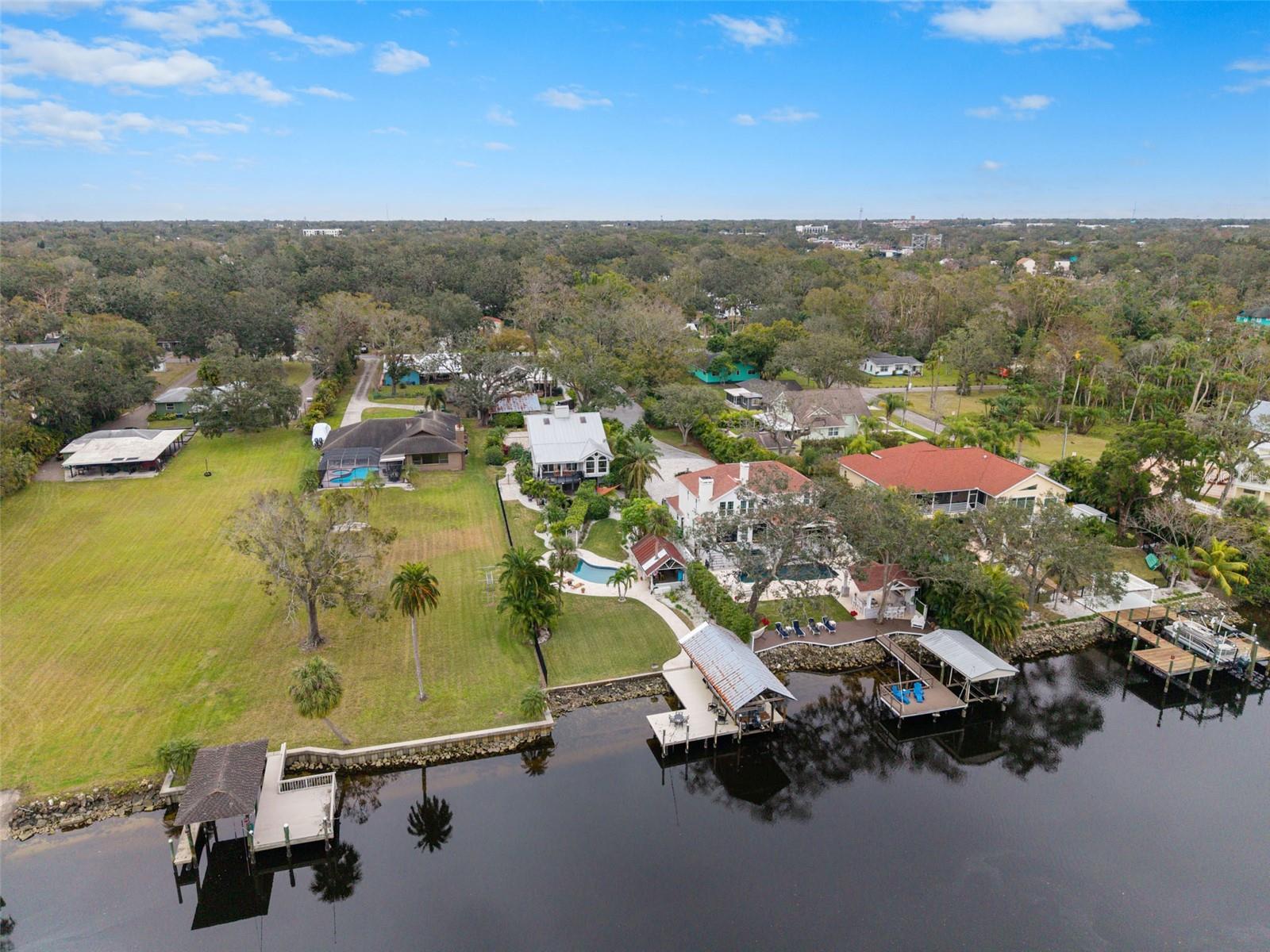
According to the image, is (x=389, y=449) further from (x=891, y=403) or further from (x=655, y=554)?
(x=891, y=403)

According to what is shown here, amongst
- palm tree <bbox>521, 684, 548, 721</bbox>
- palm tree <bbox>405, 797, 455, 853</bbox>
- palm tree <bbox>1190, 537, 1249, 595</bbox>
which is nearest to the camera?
palm tree <bbox>405, 797, 455, 853</bbox>

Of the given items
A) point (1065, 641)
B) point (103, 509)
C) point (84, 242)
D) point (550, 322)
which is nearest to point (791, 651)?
point (1065, 641)

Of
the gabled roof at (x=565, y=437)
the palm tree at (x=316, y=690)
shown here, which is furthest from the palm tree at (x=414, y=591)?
the gabled roof at (x=565, y=437)

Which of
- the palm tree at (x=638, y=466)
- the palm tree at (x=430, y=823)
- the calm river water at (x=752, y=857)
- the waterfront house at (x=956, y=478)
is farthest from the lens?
the palm tree at (x=638, y=466)

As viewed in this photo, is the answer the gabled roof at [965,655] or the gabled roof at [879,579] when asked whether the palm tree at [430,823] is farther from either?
the gabled roof at [879,579]

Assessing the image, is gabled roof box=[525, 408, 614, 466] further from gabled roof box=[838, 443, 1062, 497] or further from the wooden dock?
the wooden dock

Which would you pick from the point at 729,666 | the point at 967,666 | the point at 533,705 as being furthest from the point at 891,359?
the point at 533,705

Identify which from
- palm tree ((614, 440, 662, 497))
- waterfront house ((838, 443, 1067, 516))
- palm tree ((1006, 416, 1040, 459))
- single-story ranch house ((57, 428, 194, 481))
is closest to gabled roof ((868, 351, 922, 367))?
palm tree ((1006, 416, 1040, 459))
